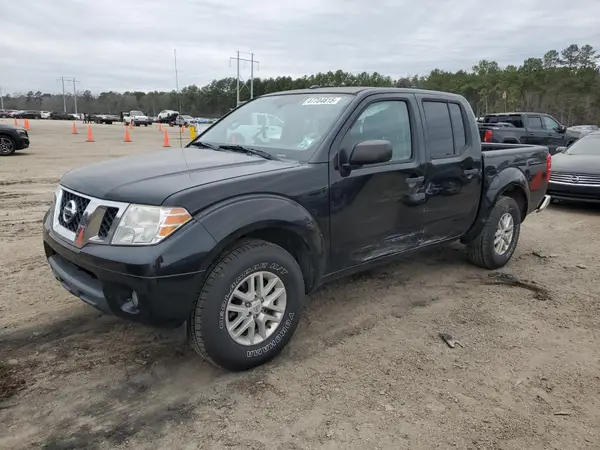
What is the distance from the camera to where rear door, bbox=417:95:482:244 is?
4.18m

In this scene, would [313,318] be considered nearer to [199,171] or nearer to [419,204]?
[419,204]

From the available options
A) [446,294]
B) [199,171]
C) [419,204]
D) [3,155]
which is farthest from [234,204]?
[3,155]

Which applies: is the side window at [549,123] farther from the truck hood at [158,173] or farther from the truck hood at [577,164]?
the truck hood at [158,173]

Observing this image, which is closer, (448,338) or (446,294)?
(448,338)

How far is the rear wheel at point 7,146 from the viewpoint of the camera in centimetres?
1427

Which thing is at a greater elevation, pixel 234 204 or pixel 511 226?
pixel 234 204

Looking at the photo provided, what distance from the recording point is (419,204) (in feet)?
13.2

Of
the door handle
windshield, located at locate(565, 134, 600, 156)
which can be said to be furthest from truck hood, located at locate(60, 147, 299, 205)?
windshield, located at locate(565, 134, 600, 156)

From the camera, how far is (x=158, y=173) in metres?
3.05

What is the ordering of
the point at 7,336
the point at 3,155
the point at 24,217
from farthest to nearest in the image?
the point at 3,155 < the point at 24,217 < the point at 7,336

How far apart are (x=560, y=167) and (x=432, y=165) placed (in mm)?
6431

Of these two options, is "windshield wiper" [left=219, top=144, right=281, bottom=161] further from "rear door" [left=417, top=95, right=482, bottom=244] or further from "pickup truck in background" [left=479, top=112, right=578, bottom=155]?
"pickup truck in background" [left=479, top=112, right=578, bottom=155]

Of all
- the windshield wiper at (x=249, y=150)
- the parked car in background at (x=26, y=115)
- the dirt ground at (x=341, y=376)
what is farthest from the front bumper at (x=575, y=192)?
the parked car in background at (x=26, y=115)

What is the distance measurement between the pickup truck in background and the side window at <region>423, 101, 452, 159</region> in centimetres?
1066
